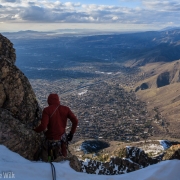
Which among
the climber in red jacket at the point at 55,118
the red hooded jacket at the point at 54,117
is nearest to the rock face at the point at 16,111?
the climber in red jacket at the point at 55,118

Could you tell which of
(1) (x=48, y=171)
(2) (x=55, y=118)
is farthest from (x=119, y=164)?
(1) (x=48, y=171)

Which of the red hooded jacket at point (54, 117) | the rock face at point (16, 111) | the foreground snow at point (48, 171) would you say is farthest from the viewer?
the rock face at point (16, 111)

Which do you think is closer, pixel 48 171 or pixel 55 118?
pixel 48 171

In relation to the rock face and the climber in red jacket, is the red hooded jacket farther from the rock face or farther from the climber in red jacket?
the rock face

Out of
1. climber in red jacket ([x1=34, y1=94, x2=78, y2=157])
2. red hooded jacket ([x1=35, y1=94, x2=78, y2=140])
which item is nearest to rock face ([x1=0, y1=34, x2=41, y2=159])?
climber in red jacket ([x1=34, y1=94, x2=78, y2=157])

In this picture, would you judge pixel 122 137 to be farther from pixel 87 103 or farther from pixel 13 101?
pixel 13 101

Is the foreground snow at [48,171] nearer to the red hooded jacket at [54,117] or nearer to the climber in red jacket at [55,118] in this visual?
the climber in red jacket at [55,118]

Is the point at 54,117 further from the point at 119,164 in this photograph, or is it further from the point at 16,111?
the point at 119,164

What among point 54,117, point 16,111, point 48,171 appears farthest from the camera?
point 16,111
